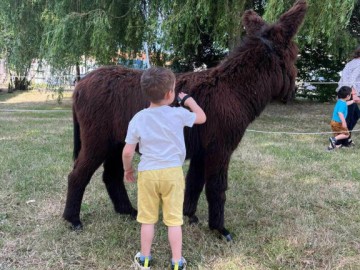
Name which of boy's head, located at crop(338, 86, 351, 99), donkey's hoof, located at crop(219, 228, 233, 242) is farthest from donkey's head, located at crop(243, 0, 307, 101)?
boy's head, located at crop(338, 86, 351, 99)

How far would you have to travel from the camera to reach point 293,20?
312 centimetres

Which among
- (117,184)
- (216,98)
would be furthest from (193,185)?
(216,98)

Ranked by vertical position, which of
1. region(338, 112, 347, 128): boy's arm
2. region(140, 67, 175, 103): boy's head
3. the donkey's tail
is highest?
region(140, 67, 175, 103): boy's head

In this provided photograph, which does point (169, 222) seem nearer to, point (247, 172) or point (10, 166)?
point (247, 172)

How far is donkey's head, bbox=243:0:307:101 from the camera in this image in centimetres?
313

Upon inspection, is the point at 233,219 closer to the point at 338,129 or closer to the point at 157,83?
the point at 157,83

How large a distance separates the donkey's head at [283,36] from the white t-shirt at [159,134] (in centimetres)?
98

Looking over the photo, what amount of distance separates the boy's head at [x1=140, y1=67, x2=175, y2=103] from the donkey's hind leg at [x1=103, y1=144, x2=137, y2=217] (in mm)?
1252

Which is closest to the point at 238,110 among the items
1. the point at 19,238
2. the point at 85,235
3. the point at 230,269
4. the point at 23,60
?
the point at 230,269

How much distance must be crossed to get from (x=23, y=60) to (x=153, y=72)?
9.98m

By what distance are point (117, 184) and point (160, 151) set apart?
1272 mm

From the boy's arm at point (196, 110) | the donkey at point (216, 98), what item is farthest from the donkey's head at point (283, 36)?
the boy's arm at point (196, 110)

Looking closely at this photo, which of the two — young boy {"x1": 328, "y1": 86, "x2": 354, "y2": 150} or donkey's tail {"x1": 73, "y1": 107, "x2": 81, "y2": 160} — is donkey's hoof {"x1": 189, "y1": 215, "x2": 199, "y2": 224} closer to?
donkey's tail {"x1": 73, "y1": 107, "x2": 81, "y2": 160}

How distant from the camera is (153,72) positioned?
261 cm
